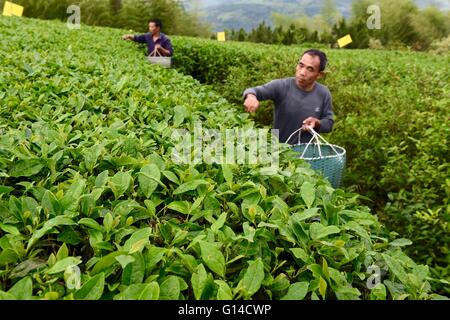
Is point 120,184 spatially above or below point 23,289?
above

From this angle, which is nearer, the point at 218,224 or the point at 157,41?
the point at 218,224

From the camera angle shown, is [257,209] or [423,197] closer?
[257,209]

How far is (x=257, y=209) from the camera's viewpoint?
141 cm

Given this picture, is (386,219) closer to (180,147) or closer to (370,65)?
(180,147)

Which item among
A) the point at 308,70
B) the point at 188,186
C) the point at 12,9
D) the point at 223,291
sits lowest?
the point at 223,291

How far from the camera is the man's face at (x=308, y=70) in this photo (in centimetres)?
388

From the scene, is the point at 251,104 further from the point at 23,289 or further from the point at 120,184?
the point at 23,289

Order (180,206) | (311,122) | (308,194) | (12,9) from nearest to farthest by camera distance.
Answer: (180,206)
(308,194)
(311,122)
(12,9)

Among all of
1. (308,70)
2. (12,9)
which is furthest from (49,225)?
(12,9)

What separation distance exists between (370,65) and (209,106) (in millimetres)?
6068

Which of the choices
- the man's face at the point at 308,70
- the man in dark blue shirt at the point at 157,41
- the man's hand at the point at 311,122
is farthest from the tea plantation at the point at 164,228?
the man in dark blue shirt at the point at 157,41

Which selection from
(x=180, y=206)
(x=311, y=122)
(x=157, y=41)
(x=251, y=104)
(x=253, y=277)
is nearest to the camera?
(x=253, y=277)

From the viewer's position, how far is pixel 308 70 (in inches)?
154
